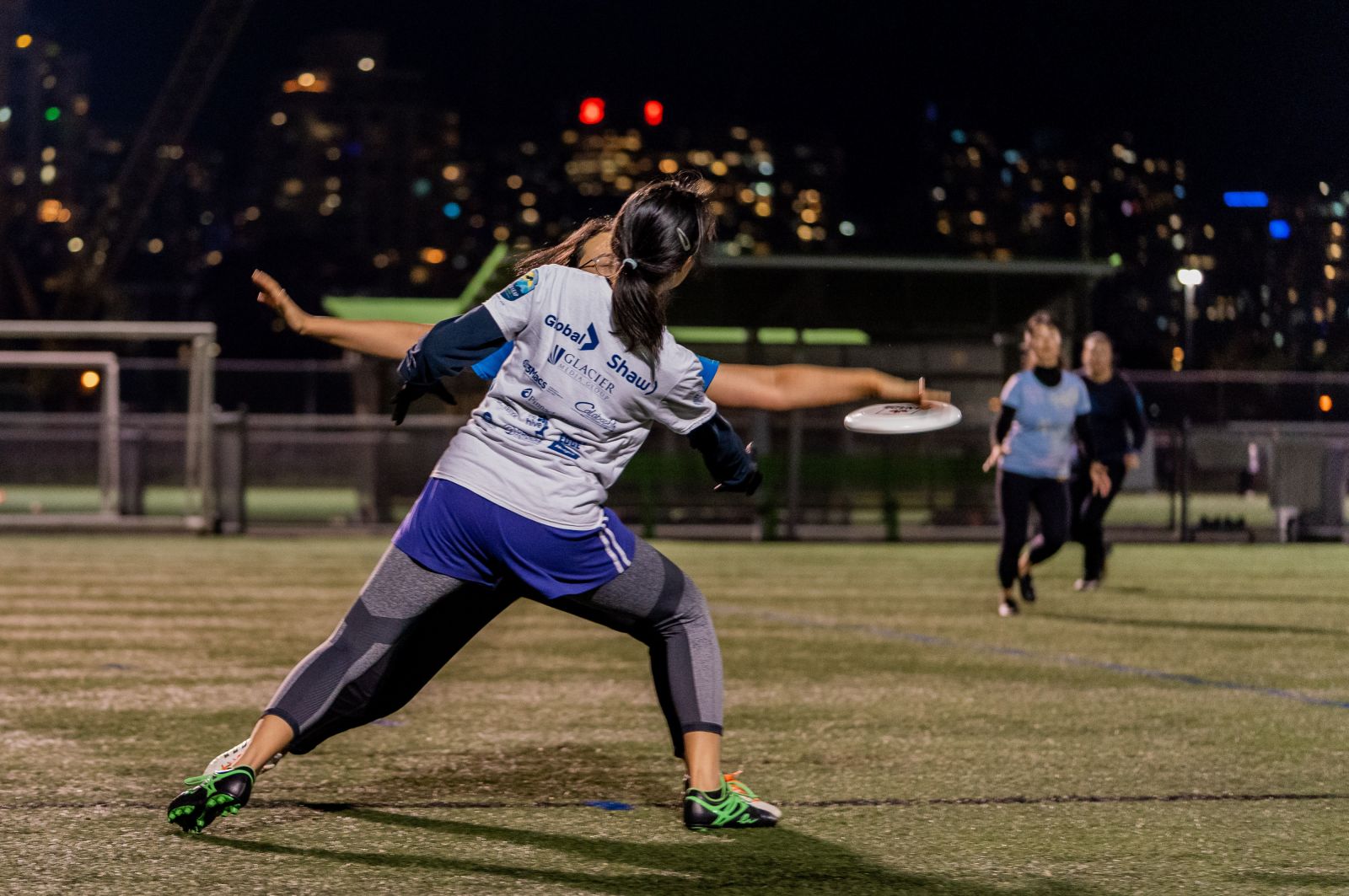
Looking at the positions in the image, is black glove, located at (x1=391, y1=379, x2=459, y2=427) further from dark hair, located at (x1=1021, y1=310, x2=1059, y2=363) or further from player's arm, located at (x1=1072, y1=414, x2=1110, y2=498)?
player's arm, located at (x1=1072, y1=414, x2=1110, y2=498)

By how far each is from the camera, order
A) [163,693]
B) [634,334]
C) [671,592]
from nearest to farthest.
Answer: [634,334], [671,592], [163,693]

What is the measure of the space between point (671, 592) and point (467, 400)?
1994 centimetres

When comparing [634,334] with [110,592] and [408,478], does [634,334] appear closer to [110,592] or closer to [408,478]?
[110,592]

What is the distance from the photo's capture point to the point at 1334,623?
1195 centimetres

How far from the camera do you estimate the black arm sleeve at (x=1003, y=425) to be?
1195cm

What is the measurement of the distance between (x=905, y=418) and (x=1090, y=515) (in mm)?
9957

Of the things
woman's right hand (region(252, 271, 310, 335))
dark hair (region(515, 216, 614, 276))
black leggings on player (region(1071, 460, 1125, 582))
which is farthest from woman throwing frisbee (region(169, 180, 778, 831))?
black leggings on player (region(1071, 460, 1125, 582))

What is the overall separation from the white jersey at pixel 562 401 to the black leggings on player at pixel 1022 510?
25.0 ft

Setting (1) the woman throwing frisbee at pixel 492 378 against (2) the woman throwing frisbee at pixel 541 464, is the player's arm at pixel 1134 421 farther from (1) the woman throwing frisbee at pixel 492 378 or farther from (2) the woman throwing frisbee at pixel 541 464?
(2) the woman throwing frisbee at pixel 541 464

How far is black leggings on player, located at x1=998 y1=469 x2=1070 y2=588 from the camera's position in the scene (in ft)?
39.3

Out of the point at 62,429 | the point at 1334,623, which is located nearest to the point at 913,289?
the point at 62,429

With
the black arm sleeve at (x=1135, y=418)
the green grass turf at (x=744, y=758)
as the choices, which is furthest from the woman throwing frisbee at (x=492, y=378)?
the black arm sleeve at (x=1135, y=418)

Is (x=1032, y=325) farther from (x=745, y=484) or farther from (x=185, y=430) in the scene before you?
(x=185, y=430)

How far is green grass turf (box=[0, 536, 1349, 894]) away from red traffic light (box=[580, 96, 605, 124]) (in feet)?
12.6
